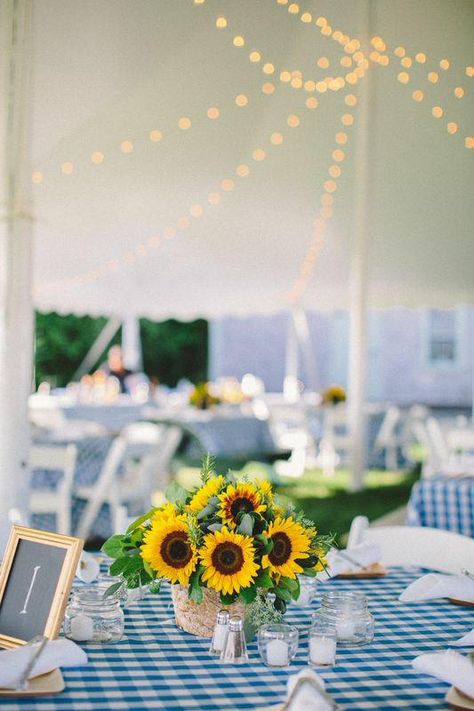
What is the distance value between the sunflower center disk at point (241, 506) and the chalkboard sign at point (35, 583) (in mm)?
315

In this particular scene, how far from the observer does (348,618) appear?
183 centimetres

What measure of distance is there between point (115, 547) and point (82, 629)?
0.18 m

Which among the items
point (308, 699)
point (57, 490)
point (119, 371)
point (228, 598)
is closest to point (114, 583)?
point (228, 598)

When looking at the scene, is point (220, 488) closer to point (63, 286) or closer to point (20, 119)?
point (20, 119)

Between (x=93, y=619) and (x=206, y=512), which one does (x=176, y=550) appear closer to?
(x=206, y=512)

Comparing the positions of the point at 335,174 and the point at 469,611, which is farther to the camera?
the point at 335,174

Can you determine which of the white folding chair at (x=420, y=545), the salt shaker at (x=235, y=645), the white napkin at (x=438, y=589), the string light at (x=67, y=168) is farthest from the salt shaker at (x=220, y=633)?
the string light at (x=67, y=168)

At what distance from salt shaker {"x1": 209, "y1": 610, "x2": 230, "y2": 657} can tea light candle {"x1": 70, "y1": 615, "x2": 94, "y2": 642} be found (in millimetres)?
261

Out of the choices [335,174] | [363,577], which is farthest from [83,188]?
[363,577]

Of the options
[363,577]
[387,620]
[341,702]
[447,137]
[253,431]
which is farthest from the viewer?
[253,431]

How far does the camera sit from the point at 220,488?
1.80 m

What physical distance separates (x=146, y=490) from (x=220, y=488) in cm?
441

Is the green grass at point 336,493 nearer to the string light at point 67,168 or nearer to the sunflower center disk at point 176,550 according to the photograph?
the string light at point 67,168

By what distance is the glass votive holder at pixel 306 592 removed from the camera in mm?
2125
